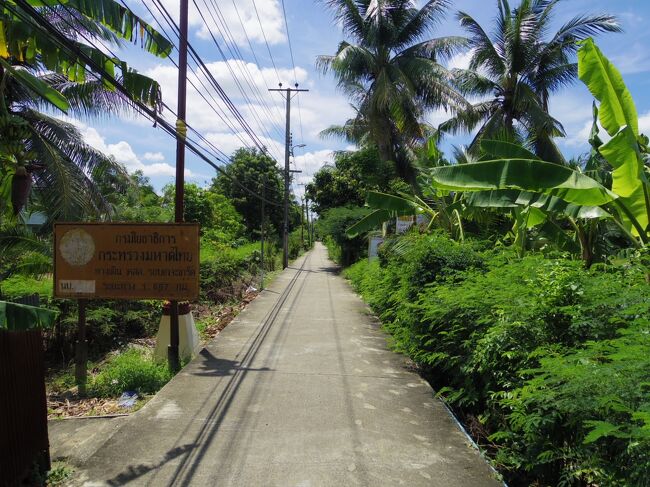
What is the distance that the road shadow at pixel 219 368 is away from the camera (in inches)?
283

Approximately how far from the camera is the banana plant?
5.88m

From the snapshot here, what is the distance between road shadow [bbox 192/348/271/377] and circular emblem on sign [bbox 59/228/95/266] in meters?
2.41

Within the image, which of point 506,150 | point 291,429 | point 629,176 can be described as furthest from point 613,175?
point 291,429

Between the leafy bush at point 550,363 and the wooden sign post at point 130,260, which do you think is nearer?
the leafy bush at point 550,363

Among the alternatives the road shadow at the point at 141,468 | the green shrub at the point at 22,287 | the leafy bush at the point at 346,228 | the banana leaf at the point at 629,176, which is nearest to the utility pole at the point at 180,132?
the green shrub at the point at 22,287

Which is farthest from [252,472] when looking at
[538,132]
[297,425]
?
[538,132]

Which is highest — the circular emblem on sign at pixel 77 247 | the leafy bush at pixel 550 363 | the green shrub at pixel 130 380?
the circular emblem on sign at pixel 77 247

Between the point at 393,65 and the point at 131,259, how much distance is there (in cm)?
1527

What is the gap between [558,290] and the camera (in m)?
4.44

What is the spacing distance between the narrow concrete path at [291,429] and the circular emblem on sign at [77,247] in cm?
235

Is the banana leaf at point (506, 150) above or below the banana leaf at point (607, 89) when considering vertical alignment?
below

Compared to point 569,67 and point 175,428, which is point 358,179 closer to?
point 569,67

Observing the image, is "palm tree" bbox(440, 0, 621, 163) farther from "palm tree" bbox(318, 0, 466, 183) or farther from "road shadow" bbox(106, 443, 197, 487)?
"road shadow" bbox(106, 443, 197, 487)

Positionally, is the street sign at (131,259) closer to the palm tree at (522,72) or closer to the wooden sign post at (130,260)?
the wooden sign post at (130,260)
